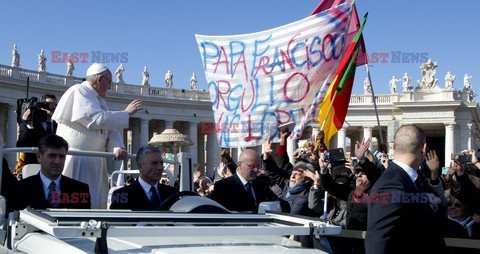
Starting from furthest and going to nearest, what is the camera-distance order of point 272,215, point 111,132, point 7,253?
point 111,132, point 272,215, point 7,253

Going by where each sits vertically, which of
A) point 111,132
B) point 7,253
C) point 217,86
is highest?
point 217,86

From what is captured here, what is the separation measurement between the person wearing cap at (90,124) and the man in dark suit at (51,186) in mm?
876

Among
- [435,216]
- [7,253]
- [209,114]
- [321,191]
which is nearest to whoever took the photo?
[7,253]

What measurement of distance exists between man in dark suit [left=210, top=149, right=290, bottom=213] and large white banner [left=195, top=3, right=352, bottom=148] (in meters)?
0.81

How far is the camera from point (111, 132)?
7.58 m

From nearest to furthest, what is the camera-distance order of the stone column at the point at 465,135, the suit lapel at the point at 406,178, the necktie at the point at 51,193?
the suit lapel at the point at 406,178 < the necktie at the point at 51,193 < the stone column at the point at 465,135

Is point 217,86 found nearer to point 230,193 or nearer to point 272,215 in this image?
point 230,193

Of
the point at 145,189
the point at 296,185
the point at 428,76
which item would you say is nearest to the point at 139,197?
the point at 145,189

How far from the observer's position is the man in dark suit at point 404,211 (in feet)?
15.2

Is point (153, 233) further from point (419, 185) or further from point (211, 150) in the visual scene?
point (211, 150)

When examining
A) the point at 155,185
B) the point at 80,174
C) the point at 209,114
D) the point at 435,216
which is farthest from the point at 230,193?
the point at 209,114

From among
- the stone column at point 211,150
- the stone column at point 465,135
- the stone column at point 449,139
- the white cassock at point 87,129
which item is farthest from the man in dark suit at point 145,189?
the stone column at point 465,135

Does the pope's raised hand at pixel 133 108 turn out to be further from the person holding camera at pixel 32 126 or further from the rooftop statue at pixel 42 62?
the rooftop statue at pixel 42 62

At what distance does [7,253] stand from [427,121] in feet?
267
